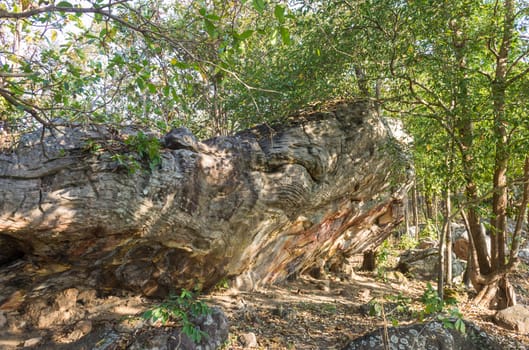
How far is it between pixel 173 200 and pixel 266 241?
8.66 feet

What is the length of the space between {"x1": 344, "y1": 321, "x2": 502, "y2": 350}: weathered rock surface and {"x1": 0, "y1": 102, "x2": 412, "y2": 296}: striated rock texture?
2.99 metres

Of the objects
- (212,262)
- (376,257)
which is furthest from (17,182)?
(376,257)

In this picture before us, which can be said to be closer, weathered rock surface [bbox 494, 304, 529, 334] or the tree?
the tree

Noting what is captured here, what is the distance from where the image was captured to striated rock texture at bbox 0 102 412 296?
15.9ft

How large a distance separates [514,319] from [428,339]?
4.24 m

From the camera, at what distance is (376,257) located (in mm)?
12867

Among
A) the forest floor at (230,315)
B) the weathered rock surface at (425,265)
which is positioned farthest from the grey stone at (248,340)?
the weathered rock surface at (425,265)

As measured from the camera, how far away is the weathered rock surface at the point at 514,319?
7.20 meters

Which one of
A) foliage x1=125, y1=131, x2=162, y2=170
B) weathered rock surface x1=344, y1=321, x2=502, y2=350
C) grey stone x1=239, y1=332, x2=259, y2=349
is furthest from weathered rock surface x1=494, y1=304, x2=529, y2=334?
Answer: foliage x1=125, y1=131, x2=162, y2=170

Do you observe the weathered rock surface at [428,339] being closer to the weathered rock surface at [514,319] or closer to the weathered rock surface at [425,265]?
the weathered rock surface at [514,319]

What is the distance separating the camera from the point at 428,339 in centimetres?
455

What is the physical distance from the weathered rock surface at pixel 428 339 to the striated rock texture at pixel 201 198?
9.82 ft

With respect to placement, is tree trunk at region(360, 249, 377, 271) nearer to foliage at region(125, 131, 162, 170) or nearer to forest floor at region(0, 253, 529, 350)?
forest floor at region(0, 253, 529, 350)

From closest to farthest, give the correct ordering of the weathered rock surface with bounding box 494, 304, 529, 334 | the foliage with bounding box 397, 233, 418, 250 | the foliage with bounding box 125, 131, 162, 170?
the foliage with bounding box 125, 131, 162, 170
the weathered rock surface with bounding box 494, 304, 529, 334
the foliage with bounding box 397, 233, 418, 250
